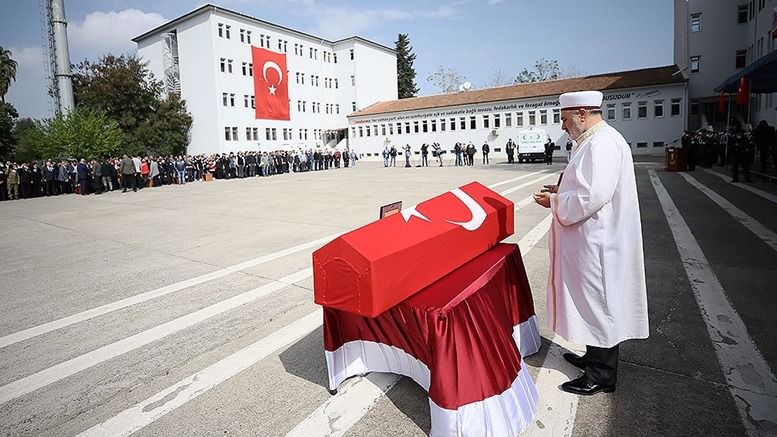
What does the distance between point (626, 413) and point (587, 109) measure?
6.55 ft

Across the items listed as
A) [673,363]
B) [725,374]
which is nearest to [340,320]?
[673,363]

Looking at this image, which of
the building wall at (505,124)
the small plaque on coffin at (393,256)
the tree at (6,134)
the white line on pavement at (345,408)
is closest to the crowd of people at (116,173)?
the tree at (6,134)

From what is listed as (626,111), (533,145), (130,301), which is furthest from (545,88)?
(130,301)

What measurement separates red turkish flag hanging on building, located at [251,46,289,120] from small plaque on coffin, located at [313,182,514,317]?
170ft

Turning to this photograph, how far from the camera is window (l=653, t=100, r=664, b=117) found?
40.5m

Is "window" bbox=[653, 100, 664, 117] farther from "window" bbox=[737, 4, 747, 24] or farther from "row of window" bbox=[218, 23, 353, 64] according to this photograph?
"row of window" bbox=[218, 23, 353, 64]

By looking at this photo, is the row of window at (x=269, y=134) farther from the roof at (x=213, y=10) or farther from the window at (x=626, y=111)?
the window at (x=626, y=111)

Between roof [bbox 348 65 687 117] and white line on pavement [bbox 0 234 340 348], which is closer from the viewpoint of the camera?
white line on pavement [bbox 0 234 340 348]

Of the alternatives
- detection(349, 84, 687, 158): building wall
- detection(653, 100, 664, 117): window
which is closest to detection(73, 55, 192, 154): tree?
detection(349, 84, 687, 158): building wall

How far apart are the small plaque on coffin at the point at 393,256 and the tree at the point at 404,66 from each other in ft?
267

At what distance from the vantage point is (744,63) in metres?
37.9

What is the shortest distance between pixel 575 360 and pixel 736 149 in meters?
16.8

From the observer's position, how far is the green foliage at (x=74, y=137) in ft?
116

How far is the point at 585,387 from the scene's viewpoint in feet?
10.3
